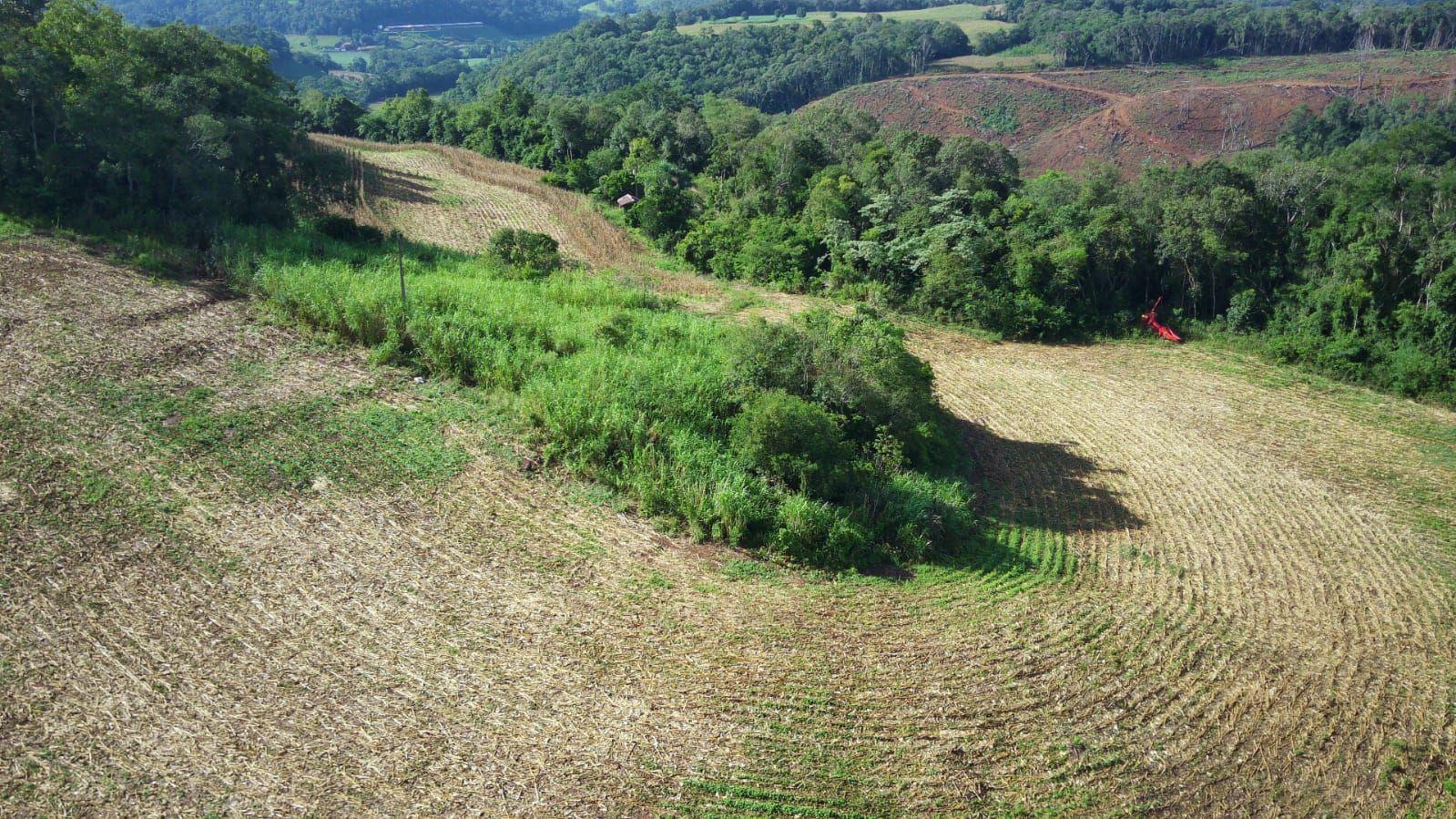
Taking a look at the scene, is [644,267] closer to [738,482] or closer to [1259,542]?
[738,482]

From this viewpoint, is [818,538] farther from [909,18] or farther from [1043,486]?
[909,18]

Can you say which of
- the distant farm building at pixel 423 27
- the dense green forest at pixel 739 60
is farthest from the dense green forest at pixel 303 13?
the dense green forest at pixel 739 60

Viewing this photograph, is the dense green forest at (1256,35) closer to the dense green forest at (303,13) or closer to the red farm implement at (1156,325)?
the red farm implement at (1156,325)

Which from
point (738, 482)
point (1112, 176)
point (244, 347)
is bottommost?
point (738, 482)

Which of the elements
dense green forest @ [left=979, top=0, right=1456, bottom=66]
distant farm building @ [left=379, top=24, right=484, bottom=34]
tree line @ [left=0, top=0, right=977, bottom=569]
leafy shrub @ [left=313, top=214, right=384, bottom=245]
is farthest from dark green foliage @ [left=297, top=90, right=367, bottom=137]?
distant farm building @ [left=379, top=24, right=484, bottom=34]

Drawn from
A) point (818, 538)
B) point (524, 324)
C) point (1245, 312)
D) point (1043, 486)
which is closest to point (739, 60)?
point (1245, 312)

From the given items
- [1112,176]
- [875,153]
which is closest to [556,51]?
→ [875,153]
